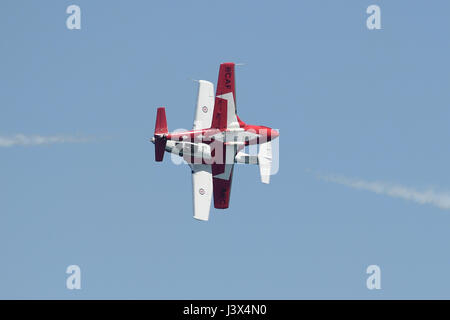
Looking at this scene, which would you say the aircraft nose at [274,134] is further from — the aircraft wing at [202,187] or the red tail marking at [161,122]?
the red tail marking at [161,122]

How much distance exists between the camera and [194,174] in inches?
3204

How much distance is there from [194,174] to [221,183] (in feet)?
7.52

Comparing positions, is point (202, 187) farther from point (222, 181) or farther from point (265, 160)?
point (265, 160)

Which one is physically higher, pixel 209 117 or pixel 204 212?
pixel 209 117

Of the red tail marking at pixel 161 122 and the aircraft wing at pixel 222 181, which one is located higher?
the red tail marking at pixel 161 122

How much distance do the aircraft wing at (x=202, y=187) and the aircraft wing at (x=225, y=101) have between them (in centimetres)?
384

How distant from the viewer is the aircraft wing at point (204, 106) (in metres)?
82.1

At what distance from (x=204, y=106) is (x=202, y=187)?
679 centimetres

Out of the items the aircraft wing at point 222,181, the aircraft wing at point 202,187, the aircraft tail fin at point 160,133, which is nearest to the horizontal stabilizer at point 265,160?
the aircraft wing at point 222,181

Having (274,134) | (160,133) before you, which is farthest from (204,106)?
(274,134)

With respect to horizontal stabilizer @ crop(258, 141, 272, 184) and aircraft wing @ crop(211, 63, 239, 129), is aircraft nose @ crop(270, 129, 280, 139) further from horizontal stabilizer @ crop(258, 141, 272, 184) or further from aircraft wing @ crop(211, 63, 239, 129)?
aircraft wing @ crop(211, 63, 239, 129)
